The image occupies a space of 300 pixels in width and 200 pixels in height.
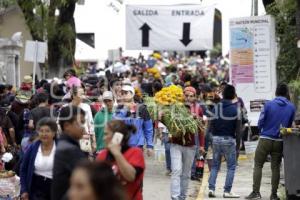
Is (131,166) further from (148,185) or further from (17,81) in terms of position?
(17,81)

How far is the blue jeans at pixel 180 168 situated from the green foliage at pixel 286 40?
528cm

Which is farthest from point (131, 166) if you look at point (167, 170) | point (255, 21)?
point (255, 21)

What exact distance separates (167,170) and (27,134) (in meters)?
5.13

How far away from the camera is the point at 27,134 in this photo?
13.3 metres

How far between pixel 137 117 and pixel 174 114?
4.11 feet

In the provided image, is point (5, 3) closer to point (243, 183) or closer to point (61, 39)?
point (61, 39)

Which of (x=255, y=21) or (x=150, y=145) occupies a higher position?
(x=255, y=21)

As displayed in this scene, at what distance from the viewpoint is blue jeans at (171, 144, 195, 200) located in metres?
12.8

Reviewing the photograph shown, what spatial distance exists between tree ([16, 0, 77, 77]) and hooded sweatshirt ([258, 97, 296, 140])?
12108mm

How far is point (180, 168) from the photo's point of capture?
1284 cm

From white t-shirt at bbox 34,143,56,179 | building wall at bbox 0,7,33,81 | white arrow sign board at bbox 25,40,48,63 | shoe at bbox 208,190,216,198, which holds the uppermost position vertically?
building wall at bbox 0,7,33,81

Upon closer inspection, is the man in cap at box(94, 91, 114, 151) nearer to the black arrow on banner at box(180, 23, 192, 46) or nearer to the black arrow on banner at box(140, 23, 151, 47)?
the black arrow on banner at box(140, 23, 151, 47)

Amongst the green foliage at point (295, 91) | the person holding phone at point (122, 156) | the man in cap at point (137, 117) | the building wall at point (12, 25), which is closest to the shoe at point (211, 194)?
the green foliage at point (295, 91)

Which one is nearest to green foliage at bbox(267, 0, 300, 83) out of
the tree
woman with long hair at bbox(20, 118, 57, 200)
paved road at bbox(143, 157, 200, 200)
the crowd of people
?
the crowd of people
